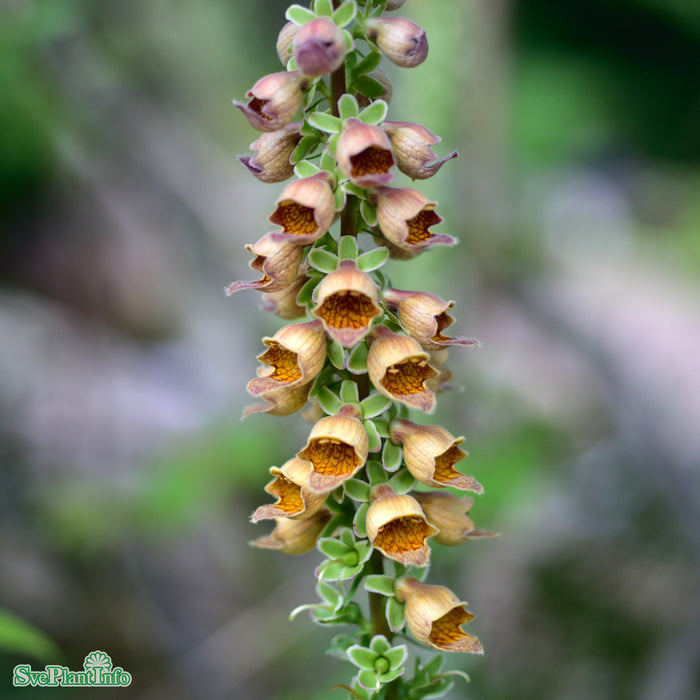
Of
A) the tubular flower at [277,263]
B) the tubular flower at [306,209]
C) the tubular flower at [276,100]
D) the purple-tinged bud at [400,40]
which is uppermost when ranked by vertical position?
the purple-tinged bud at [400,40]

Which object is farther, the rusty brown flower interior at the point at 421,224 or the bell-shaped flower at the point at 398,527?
the rusty brown flower interior at the point at 421,224

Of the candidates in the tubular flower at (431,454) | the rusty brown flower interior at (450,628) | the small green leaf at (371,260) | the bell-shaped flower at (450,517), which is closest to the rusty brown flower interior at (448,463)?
the tubular flower at (431,454)

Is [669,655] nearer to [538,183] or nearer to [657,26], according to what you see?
[538,183]

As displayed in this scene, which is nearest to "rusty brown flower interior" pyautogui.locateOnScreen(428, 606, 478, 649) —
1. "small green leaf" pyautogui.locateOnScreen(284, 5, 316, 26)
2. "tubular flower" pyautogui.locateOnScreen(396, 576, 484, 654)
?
"tubular flower" pyautogui.locateOnScreen(396, 576, 484, 654)

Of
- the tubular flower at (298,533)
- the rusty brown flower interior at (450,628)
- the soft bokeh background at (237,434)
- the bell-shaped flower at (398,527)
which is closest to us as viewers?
the bell-shaped flower at (398,527)

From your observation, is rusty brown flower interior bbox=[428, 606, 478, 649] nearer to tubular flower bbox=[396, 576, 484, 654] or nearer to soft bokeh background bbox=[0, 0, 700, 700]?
tubular flower bbox=[396, 576, 484, 654]

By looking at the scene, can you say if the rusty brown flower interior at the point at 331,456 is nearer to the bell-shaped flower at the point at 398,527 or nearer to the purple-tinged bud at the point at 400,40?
the bell-shaped flower at the point at 398,527

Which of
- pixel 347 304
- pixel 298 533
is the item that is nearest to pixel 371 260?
pixel 347 304
